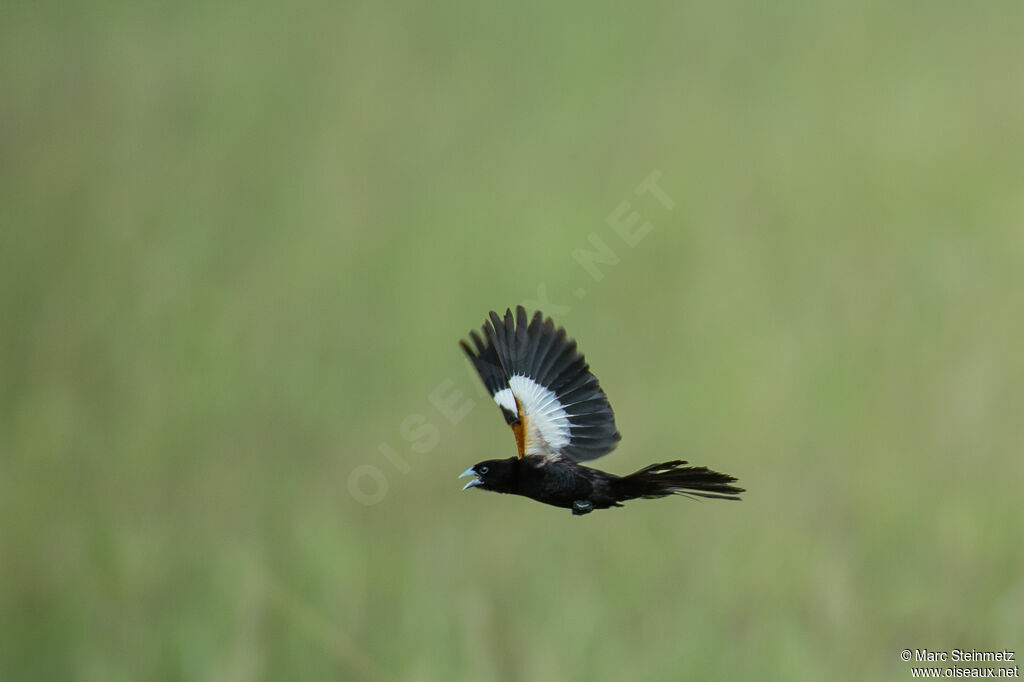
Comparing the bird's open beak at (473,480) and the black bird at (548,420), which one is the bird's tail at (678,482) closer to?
the black bird at (548,420)

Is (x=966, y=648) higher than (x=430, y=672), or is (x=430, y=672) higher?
(x=966, y=648)

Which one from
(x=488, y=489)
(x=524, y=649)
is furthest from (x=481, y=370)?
(x=524, y=649)

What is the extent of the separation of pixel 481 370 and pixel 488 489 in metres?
0.25

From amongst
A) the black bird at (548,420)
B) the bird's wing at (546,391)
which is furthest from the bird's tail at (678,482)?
the bird's wing at (546,391)

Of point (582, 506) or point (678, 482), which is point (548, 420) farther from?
point (678, 482)

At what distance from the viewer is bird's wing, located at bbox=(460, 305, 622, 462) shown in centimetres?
178

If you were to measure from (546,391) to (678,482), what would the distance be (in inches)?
13.3

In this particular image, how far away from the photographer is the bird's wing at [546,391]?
70.1 inches

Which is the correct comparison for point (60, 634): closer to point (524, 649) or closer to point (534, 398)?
point (524, 649)

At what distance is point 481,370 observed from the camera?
74.9 inches

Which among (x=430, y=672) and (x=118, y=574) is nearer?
(x=430, y=672)

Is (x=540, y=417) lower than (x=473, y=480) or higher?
higher

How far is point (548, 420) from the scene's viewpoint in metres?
1.80

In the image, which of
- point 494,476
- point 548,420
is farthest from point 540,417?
point 494,476
